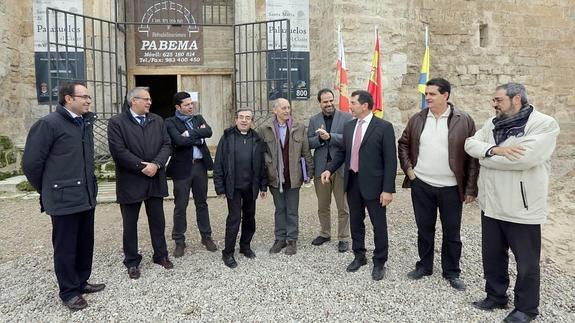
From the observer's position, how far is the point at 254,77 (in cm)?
865

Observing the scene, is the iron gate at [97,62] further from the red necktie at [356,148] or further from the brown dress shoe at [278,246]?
the red necktie at [356,148]

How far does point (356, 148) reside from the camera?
387cm

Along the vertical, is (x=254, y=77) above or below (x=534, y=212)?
above

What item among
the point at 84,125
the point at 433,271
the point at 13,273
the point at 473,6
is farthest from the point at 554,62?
the point at 13,273

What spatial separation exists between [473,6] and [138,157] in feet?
29.6

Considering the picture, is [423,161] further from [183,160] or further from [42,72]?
[42,72]

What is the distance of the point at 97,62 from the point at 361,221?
648cm

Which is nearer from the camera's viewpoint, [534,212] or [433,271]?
[534,212]

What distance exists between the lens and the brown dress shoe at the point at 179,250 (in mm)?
4336

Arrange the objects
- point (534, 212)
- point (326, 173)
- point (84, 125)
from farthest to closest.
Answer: point (326, 173), point (84, 125), point (534, 212)

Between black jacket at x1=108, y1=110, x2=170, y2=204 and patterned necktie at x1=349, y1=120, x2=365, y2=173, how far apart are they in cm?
168

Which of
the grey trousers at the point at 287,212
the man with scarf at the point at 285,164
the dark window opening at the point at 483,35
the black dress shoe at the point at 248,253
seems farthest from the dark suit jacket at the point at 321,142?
the dark window opening at the point at 483,35

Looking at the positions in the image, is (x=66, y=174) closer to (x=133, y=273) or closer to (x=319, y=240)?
(x=133, y=273)

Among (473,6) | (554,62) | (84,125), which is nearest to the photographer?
(84,125)
